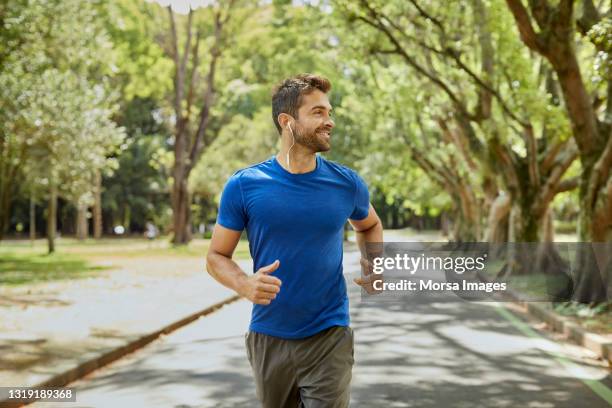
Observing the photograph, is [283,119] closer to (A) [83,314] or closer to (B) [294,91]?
(B) [294,91]

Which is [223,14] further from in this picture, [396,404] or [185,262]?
[396,404]

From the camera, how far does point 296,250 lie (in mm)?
3248

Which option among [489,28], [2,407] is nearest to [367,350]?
[2,407]

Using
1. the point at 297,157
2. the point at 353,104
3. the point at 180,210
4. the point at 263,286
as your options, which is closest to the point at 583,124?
the point at 297,157

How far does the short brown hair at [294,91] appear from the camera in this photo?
3.29 metres

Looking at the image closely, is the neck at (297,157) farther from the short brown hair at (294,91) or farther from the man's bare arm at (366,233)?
the man's bare arm at (366,233)

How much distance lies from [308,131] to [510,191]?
18.1m

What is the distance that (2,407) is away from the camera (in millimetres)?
6656

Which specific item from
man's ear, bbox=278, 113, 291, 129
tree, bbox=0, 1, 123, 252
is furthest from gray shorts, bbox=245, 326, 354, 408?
tree, bbox=0, 1, 123, 252

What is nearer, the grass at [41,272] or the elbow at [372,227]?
the elbow at [372,227]

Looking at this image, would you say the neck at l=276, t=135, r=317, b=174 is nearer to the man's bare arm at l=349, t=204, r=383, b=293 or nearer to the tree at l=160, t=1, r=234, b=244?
the man's bare arm at l=349, t=204, r=383, b=293

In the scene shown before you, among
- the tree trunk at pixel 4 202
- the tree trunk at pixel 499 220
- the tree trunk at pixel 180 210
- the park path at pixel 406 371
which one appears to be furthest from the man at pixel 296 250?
the tree trunk at pixel 180 210

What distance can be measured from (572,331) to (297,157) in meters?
8.82

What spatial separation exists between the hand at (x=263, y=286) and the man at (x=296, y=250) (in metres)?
0.13
